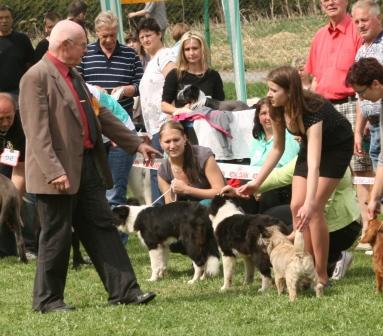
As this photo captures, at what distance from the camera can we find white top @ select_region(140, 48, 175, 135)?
1152 centimetres

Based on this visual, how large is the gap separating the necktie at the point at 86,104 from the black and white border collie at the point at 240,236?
1.45 m

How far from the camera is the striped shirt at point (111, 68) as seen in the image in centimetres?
1170

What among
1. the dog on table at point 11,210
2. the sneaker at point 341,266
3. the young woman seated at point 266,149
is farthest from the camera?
the dog on table at point 11,210

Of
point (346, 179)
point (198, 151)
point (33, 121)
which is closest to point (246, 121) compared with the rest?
point (198, 151)

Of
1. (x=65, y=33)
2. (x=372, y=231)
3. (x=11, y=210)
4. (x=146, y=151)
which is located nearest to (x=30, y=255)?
(x=11, y=210)

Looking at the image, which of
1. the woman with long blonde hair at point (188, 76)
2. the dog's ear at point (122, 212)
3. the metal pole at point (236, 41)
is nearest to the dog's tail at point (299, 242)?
the dog's ear at point (122, 212)

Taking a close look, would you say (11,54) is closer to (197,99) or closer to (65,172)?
(197,99)

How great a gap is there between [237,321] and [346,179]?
2.15 metres

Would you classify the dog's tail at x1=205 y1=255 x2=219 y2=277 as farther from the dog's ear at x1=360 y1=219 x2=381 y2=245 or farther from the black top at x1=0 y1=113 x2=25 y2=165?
the black top at x1=0 y1=113 x2=25 y2=165

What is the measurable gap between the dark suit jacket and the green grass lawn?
0.93 metres

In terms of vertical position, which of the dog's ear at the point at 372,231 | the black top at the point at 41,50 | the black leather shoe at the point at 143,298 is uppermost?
the black top at the point at 41,50

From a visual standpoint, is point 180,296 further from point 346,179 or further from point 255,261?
point 346,179

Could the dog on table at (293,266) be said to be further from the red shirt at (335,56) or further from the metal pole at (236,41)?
the metal pole at (236,41)

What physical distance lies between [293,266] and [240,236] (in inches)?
33.7
